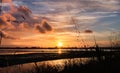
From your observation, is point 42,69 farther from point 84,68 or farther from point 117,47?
point 117,47

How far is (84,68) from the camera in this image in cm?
1202

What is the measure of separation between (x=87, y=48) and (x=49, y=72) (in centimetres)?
416

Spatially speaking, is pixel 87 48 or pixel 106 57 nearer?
pixel 106 57

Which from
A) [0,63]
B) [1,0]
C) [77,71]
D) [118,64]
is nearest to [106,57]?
[118,64]

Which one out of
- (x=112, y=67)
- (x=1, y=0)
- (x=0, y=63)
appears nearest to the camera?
(x=1, y=0)

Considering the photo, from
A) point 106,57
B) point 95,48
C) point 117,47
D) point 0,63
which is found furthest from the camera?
point 0,63

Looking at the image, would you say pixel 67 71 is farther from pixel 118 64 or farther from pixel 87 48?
pixel 87 48

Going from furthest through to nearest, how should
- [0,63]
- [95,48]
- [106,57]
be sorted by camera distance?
[0,63] → [95,48] → [106,57]

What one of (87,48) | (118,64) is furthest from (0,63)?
(118,64)

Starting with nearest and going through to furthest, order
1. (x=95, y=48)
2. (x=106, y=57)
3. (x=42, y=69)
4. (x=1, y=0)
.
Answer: (x=1, y=0) < (x=42, y=69) < (x=106, y=57) < (x=95, y=48)

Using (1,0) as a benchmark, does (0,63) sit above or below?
below

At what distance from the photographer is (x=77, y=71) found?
11.8 m

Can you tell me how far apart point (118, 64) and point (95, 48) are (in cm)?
334

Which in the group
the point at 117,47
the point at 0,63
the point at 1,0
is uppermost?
the point at 1,0
